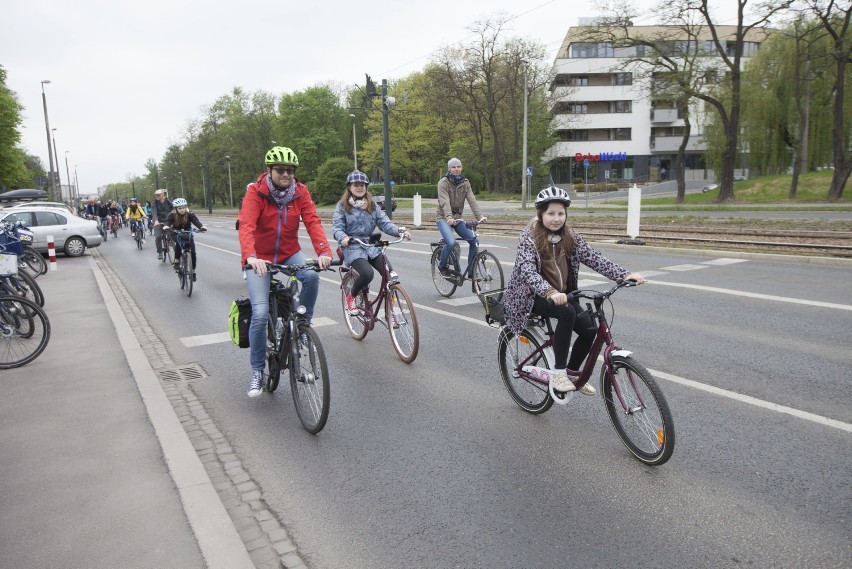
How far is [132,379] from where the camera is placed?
5.91 m

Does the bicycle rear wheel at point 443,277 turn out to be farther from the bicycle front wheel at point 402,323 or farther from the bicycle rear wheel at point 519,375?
the bicycle rear wheel at point 519,375

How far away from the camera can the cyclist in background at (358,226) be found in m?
6.84

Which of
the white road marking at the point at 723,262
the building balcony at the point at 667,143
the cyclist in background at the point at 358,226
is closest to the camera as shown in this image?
the cyclist in background at the point at 358,226

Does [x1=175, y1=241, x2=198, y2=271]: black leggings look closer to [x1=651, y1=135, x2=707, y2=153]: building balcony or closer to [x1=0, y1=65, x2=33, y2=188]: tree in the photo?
[x1=0, y1=65, x2=33, y2=188]: tree

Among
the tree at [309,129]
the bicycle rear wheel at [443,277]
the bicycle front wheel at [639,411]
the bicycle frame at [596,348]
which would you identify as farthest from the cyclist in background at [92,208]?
the tree at [309,129]

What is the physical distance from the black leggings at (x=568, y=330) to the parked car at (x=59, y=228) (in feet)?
61.2

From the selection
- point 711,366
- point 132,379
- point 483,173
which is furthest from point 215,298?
point 483,173

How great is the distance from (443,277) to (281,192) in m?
5.10

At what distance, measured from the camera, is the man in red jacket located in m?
5.01

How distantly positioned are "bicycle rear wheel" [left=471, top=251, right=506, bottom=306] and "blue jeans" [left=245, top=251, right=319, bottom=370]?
466cm

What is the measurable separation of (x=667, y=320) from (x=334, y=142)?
73.8 metres

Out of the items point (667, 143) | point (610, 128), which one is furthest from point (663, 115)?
point (610, 128)

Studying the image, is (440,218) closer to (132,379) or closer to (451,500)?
(132,379)

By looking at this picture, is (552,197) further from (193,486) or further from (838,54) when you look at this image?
(838,54)
